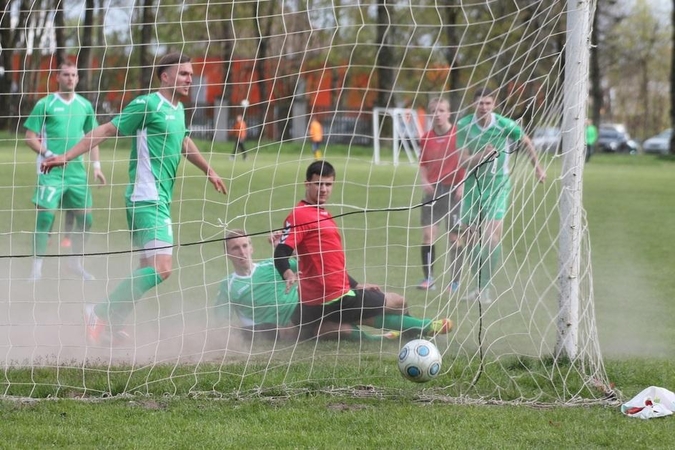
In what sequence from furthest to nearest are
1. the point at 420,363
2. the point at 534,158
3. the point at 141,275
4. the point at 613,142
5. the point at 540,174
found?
the point at 613,142, the point at 534,158, the point at 540,174, the point at 141,275, the point at 420,363

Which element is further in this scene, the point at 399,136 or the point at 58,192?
the point at 399,136

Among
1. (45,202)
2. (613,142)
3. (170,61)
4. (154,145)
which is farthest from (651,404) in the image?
(613,142)

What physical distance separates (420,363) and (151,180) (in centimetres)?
218

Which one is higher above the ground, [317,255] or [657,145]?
[657,145]

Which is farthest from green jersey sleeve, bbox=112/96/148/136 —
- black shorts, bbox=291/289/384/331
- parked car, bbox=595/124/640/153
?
parked car, bbox=595/124/640/153

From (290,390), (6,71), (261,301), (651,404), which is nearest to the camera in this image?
(651,404)

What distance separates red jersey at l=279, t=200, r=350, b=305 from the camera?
631 cm

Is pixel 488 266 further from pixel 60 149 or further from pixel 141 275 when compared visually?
pixel 60 149

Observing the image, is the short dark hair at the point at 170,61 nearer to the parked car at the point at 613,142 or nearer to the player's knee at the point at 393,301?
the player's knee at the point at 393,301

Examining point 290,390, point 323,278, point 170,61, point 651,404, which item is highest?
point 170,61

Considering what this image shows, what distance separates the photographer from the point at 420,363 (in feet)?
16.0

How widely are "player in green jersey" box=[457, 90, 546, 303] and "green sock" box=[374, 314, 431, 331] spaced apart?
0.40 metres

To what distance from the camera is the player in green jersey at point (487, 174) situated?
20.4ft

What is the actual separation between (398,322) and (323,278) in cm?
57
